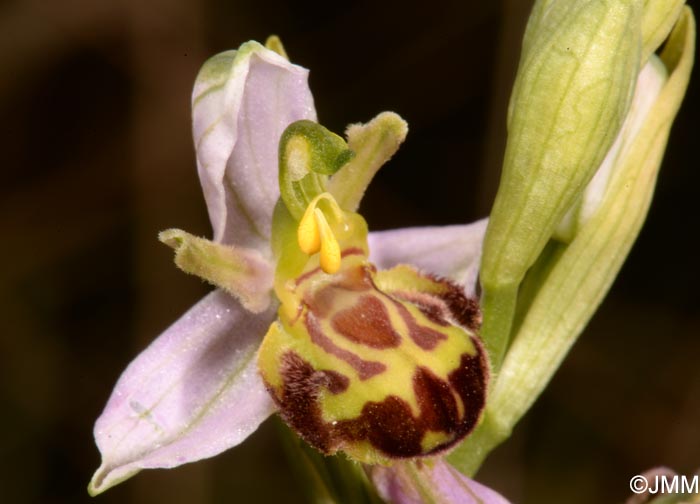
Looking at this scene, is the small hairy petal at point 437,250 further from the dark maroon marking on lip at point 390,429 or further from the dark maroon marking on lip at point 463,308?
the dark maroon marking on lip at point 390,429

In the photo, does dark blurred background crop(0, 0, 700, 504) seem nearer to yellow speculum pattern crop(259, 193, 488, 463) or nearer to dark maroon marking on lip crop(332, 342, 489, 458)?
yellow speculum pattern crop(259, 193, 488, 463)

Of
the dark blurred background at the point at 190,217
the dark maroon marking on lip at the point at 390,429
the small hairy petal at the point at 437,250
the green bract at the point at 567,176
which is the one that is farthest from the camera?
the dark blurred background at the point at 190,217

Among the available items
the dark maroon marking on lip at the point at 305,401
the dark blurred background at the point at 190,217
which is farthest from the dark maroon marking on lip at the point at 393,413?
the dark blurred background at the point at 190,217

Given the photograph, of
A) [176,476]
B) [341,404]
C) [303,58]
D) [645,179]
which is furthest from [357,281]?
[303,58]

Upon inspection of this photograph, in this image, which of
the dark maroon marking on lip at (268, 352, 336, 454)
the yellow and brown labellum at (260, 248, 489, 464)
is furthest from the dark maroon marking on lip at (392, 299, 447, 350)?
the dark maroon marking on lip at (268, 352, 336, 454)

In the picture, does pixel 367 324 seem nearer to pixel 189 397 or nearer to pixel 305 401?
pixel 305 401

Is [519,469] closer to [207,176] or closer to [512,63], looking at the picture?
[512,63]

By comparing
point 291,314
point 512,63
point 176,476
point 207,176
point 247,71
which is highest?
→ point 247,71
